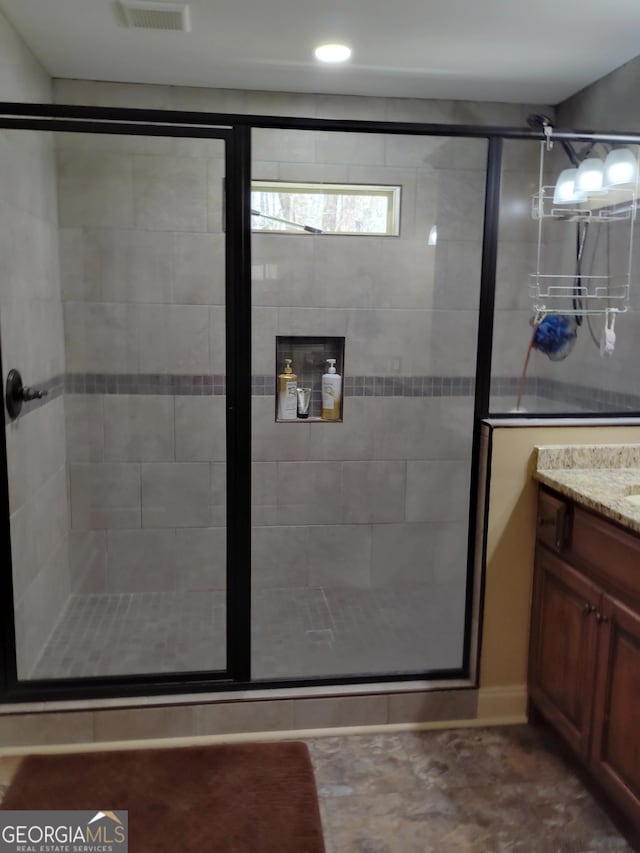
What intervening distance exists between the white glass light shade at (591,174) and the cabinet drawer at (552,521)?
1208 mm

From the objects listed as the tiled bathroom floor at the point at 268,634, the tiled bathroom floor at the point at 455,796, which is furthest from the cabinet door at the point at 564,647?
the tiled bathroom floor at the point at 268,634

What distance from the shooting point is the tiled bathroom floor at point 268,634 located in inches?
97.6

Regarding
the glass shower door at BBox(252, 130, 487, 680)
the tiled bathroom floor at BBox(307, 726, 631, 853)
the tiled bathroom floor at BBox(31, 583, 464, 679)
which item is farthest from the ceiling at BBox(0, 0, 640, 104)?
the tiled bathroom floor at BBox(307, 726, 631, 853)

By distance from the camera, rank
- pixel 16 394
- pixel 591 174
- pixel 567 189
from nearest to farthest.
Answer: pixel 16 394 < pixel 591 174 < pixel 567 189

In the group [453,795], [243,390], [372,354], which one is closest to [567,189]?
[372,354]

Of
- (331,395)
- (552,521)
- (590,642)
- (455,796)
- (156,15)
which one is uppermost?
(156,15)

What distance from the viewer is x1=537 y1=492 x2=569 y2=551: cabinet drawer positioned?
2178mm

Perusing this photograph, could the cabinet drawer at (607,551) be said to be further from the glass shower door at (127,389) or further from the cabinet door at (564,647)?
the glass shower door at (127,389)

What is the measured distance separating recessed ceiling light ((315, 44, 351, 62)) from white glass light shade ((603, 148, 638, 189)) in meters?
1.06

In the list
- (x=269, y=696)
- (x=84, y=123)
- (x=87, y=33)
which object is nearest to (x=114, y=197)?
(x=87, y=33)

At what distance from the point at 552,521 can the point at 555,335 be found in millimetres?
821

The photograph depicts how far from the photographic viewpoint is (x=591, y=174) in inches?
105

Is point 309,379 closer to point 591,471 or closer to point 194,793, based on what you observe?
point 591,471

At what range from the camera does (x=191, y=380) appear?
294cm
